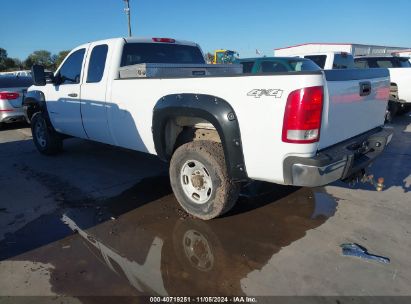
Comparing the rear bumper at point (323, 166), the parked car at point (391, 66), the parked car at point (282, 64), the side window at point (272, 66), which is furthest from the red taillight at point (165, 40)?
the parked car at point (391, 66)

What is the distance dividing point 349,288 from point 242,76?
1897 millimetres

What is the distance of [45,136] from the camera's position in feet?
22.3

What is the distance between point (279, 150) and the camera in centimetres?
298

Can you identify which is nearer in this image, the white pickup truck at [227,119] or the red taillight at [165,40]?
the white pickup truck at [227,119]

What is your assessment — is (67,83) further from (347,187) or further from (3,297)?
(347,187)

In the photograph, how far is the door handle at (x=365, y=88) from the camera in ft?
11.4

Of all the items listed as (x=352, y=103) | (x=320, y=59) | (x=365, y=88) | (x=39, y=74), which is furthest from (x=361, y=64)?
(x=39, y=74)

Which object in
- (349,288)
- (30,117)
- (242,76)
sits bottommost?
(349,288)

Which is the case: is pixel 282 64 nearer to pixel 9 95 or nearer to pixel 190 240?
pixel 190 240

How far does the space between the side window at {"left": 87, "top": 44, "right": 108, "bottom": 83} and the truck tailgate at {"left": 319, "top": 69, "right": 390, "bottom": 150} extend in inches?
126

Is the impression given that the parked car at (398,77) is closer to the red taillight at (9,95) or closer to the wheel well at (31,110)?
the wheel well at (31,110)

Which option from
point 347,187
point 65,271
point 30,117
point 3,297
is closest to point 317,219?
point 347,187

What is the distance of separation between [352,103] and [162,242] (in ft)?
7.43

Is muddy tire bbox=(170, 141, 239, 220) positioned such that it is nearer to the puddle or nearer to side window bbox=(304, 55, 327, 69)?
the puddle
